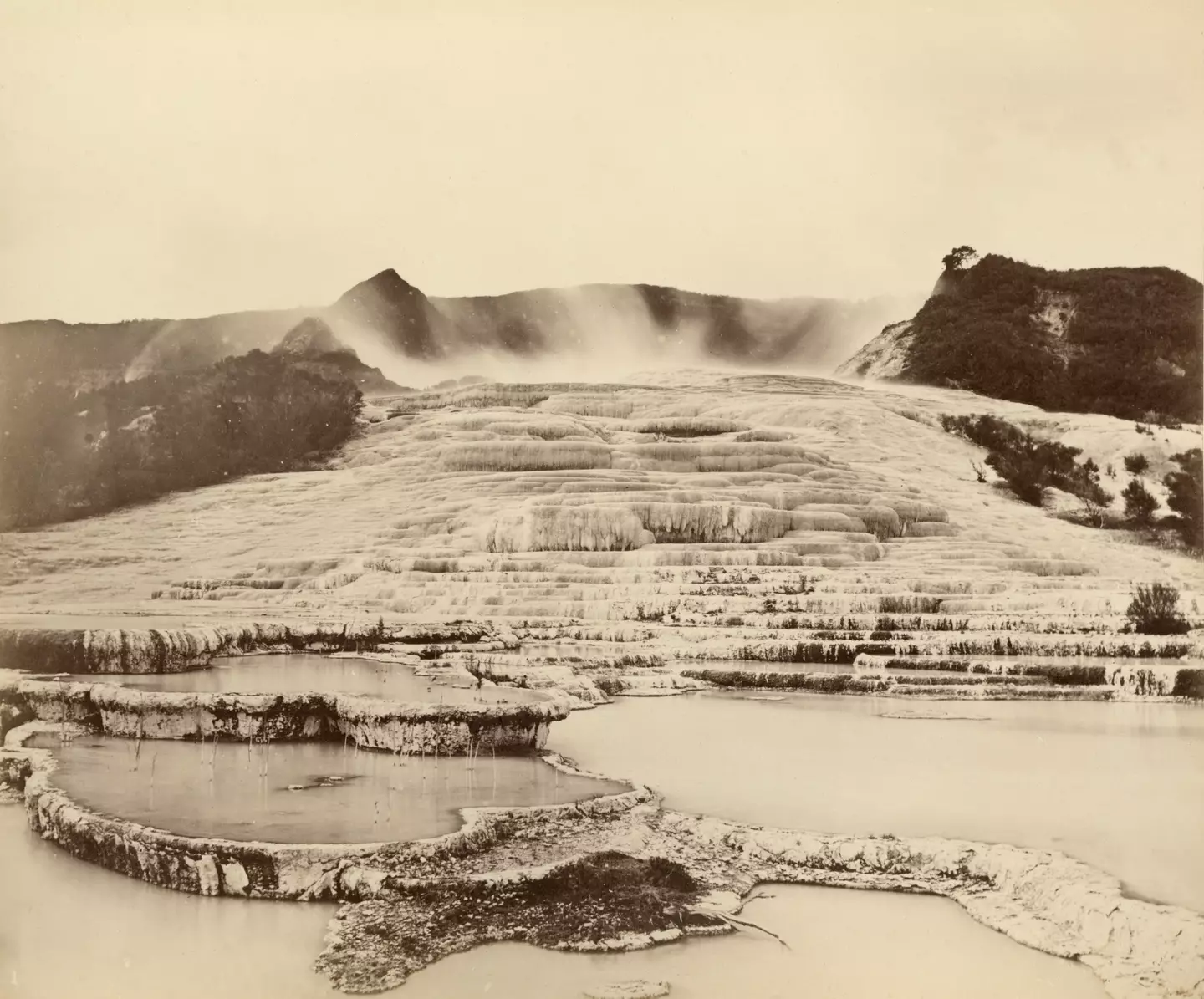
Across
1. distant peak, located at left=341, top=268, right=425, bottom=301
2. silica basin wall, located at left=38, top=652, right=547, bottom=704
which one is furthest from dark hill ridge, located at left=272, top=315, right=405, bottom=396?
silica basin wall, located at left=38, top=652, right=547, bottom=704

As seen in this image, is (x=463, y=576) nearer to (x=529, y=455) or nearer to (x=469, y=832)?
(x=529, y=455)

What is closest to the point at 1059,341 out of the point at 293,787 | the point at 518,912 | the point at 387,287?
the point at 387,287

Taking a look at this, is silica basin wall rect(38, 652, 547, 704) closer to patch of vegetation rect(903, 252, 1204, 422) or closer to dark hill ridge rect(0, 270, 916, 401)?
dark hill ridge rect(0, 270, 916, 401)

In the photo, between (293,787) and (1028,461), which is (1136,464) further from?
(293,787)

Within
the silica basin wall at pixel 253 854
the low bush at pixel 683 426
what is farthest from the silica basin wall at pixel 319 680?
the low bush at pixel 683 426

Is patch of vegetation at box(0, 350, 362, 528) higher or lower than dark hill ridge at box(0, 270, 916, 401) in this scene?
lower

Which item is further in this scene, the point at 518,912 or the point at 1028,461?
the point at 1028,461

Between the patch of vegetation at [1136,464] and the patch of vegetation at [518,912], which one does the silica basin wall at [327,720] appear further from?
the patch of vegetation at [1136,464]
